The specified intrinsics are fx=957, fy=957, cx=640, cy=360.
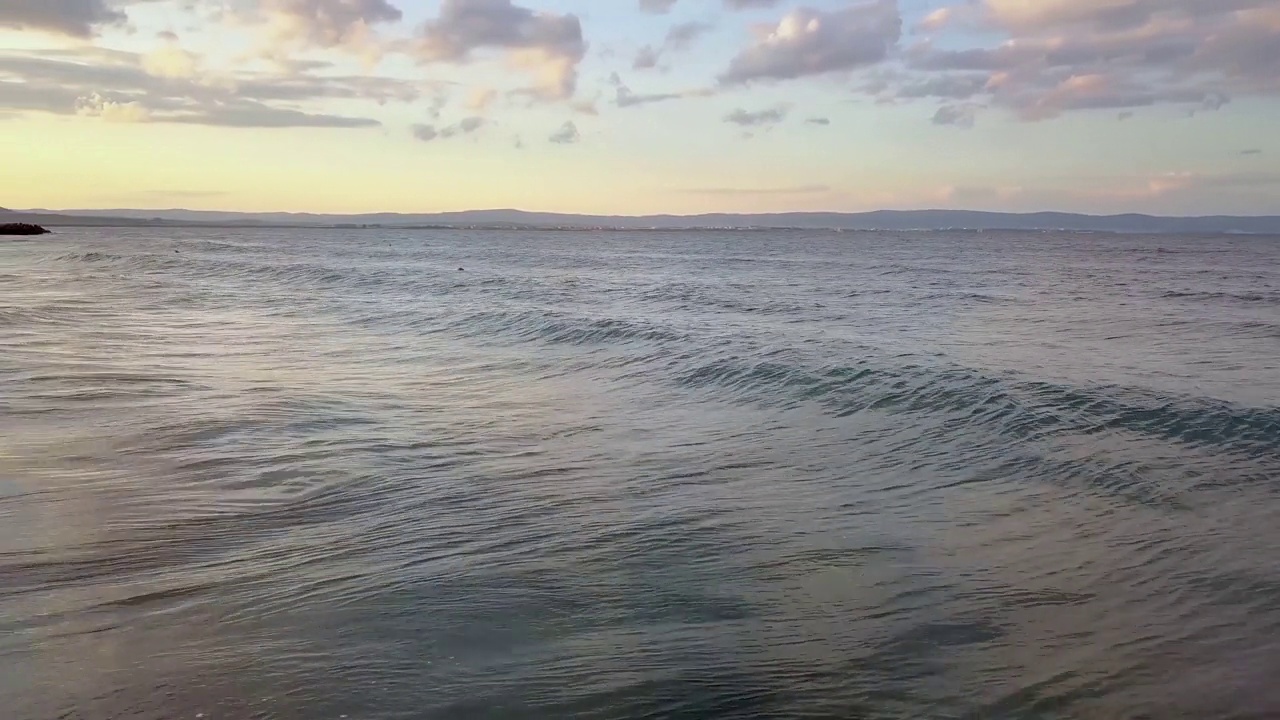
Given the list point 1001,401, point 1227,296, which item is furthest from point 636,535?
point 1227,296

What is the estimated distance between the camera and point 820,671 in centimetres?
475

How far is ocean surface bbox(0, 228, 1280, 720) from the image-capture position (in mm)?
4598

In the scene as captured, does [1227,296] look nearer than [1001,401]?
No

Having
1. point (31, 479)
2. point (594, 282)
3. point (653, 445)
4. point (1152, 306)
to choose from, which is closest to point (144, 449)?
point (31, 479)

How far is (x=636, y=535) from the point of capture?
673 cm

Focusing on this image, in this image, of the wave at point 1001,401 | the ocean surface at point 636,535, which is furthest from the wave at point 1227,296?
the wave at point 1001,401

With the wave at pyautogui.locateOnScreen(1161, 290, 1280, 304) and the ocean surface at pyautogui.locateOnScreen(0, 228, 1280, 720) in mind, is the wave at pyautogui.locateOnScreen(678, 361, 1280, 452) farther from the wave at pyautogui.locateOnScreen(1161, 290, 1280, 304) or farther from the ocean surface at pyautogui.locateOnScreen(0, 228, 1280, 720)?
the wave at pyautogui.locateOnScreen(1161, 290, 1280, 304)

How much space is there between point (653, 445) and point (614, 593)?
4.04 m

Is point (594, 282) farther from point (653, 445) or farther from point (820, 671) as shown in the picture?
point (820, 671)

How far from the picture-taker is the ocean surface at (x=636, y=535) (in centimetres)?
460

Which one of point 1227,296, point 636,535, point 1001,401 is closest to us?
point 636,535

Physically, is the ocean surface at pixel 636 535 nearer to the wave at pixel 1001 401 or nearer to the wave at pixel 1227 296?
the wave at pixel 1001 401

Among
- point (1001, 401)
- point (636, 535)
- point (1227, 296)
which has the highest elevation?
point (1227, 296)

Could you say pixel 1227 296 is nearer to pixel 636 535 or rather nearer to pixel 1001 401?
pixel 1001 401
